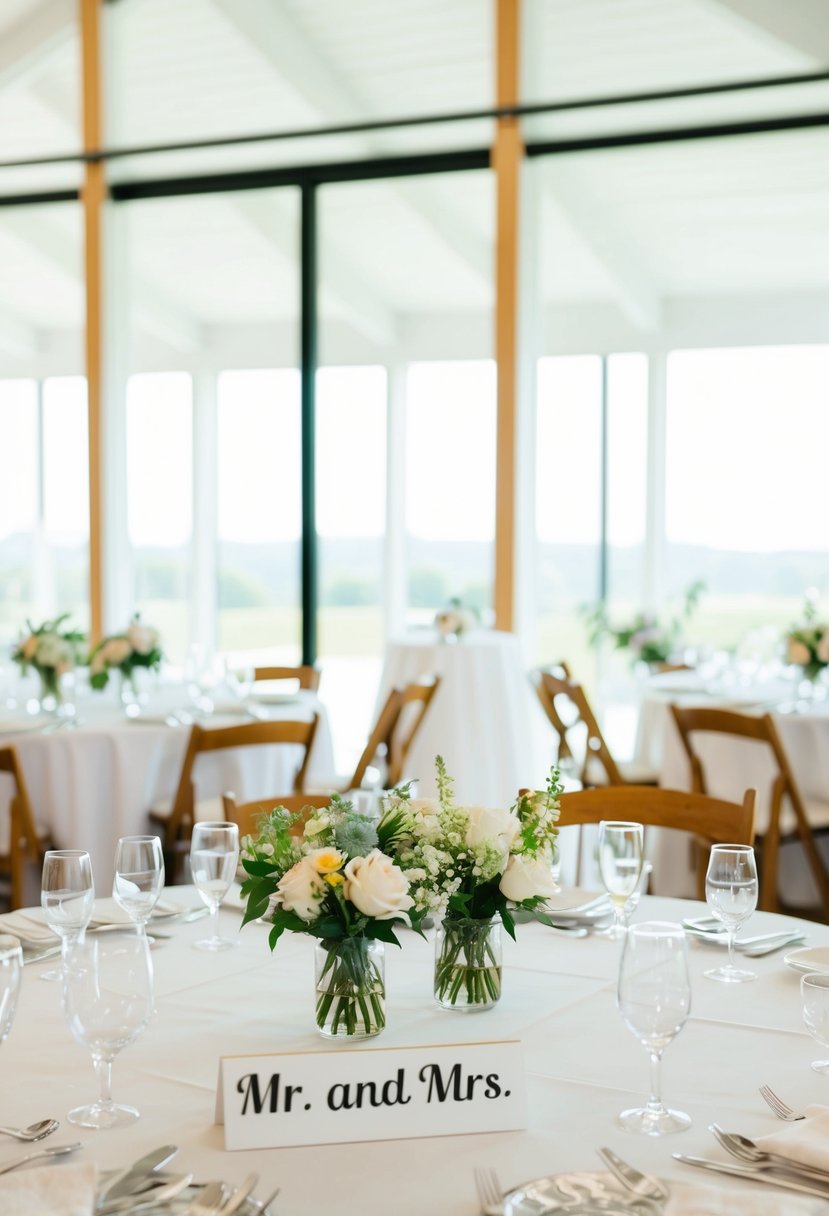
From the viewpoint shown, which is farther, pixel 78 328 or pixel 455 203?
pixel 78 328

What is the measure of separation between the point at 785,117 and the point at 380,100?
2.01 meters

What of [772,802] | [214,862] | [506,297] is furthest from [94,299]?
[214,862]

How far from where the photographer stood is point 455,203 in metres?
6.89

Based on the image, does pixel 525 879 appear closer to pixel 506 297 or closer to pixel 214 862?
pixel 214 862

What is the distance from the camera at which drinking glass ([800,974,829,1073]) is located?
1429 mm

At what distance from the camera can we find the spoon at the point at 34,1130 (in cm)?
131

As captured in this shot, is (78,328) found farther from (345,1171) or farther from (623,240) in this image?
(345,1171)

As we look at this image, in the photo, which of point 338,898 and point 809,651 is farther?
point 809,651

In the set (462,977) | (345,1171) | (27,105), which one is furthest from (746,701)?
Result: (27,105)

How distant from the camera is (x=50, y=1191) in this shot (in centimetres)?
117

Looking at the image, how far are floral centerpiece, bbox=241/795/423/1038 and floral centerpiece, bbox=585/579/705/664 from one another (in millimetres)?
5133

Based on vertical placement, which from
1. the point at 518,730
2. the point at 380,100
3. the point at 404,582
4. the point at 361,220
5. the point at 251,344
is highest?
the point at 380,100

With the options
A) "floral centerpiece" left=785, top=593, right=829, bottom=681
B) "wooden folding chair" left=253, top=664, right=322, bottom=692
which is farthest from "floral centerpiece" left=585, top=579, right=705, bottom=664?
"floral centerpiece" left=785, top=593, right=829, bottom=681

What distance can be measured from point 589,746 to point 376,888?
12.3 feet
